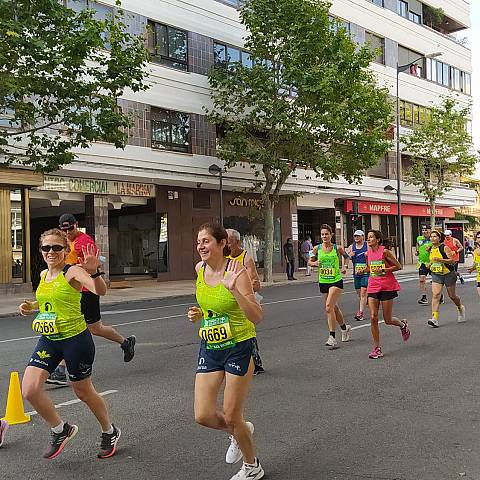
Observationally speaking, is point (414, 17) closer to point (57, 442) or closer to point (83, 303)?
point (83, 303)

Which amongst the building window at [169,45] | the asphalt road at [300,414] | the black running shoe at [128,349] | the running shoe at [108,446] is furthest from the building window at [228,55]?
the running shoe at [108,446]

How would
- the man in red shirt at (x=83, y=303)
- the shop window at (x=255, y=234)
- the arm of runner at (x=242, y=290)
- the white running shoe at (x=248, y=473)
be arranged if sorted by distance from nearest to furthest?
1. the arm of runner at (x=242, y=290)
2. the white running shoe at (x=248, y=473)
3. the man in red shirt at (x=83, y=303)
4. the shop window at (x=255, y=234)

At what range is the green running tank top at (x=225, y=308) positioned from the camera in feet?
13.0

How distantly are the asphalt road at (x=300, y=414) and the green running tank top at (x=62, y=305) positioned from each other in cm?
95

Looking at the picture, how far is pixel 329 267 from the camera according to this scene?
367 inches

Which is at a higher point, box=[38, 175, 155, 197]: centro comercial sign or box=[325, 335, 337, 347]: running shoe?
box=[38, 175, 155, 197]: centro comercial sign

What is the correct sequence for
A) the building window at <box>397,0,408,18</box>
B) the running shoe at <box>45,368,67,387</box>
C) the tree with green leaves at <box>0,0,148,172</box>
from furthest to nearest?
the building window at <box>397,0,408,18</box> < the tree with green leaves at <box>0,0,148,172</box> < the running shoe at <box>45,368,67,387</box>

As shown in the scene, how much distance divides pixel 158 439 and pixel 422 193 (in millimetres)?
37820

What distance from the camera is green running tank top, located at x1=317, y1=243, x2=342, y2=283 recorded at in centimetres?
930

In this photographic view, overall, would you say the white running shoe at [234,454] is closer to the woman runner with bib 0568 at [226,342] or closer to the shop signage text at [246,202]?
the woman runner with bib 0568 at [226,342]

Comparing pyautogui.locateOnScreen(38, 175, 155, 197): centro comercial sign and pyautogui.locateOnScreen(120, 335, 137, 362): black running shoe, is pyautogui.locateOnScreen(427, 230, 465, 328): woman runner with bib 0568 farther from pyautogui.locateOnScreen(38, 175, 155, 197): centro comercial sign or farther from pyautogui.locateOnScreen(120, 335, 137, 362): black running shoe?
pyautogui.locateOnScreen(38, 175, 155, 197): centro comercial sign

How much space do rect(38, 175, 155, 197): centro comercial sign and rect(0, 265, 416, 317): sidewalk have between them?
140 inches

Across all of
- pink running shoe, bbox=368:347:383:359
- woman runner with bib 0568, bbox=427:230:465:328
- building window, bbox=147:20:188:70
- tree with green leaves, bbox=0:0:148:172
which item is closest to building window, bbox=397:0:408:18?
building window, bbox=147:20:188:70

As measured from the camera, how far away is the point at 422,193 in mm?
40312
